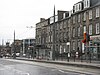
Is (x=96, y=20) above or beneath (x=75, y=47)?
above

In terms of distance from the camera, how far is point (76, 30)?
7131 centimetres

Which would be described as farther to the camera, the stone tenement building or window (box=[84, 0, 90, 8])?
window (box=[84, 0, 90, 8])

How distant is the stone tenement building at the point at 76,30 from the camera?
6047 centimetres

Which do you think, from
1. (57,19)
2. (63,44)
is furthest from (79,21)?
(57,19)

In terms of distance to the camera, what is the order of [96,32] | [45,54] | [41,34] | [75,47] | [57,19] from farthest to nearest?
[41,34], [57,19], [75,47], [45,54], [96,32]

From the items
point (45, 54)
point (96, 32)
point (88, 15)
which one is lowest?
point (45, 54)

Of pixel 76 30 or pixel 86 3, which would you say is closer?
pixel 86 3

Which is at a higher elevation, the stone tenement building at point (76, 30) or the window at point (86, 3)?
the window at point (86, 3)

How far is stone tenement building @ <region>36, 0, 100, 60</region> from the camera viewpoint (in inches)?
2381

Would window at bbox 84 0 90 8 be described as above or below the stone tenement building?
above

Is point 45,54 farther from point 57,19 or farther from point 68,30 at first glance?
point 57,19

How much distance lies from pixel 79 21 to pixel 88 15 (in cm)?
492

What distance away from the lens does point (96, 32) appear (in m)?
61.2

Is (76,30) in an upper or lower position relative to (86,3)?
lower
